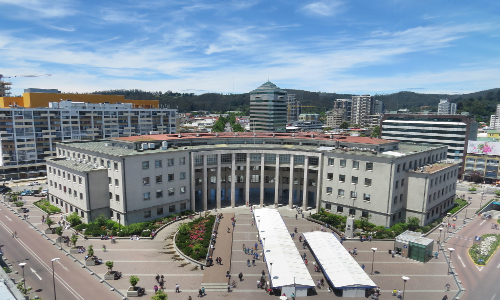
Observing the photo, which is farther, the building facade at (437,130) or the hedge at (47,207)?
the building facade at (437,130)

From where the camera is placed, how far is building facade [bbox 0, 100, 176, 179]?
121 meters

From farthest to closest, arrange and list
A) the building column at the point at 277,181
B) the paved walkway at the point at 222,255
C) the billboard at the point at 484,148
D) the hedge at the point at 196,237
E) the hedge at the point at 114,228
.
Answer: the billboard at the point at 484,148 < the building column at the point at 277,181 < the hedge at the point at 114,228 < the hedge at the point at 196,237 < the paved walkway at the point at 222,255

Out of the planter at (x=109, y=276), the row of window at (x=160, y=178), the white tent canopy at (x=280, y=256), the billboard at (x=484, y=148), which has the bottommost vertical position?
the planter at (x=109, y=276)

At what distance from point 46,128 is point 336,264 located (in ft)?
417

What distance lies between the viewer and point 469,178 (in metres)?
135

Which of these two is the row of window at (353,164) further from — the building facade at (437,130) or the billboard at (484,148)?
the billboard at (484,148)

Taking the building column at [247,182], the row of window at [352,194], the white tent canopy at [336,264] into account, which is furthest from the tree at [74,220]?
the row of window at [352,194]

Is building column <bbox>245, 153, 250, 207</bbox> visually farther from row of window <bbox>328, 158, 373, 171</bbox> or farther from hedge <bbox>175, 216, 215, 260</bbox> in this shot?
row of window <bbox>328, 158, 373, 171</bbox>

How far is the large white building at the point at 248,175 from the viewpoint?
240ft

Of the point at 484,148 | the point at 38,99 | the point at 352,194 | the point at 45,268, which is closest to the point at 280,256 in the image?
the point at 352,194

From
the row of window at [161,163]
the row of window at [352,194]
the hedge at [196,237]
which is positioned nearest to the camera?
the hedge at [196,237]

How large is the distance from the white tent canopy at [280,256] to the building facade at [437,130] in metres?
105

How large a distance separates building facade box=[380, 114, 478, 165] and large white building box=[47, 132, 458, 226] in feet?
185

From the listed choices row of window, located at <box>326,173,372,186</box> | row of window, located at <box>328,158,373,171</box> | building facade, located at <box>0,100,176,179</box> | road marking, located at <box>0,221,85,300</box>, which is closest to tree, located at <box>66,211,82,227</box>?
road marking, located at <box>0,221,85,300</box>
